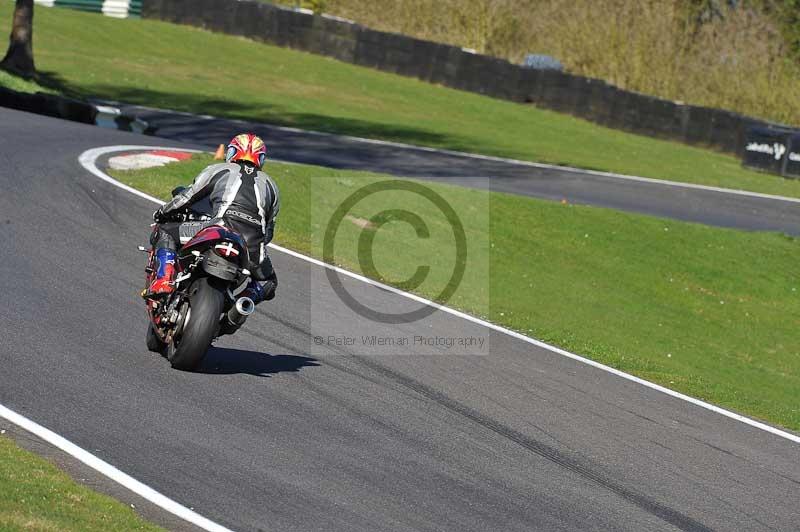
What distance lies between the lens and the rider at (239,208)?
852 centimetres

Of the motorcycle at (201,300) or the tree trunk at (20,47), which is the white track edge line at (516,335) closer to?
the motorcycle at (201,300)

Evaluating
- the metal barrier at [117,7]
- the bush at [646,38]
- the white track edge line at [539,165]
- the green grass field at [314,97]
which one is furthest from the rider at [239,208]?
the metal barrier at [117,7]

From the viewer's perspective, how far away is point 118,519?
5.48 metres

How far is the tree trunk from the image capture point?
26.0 metres

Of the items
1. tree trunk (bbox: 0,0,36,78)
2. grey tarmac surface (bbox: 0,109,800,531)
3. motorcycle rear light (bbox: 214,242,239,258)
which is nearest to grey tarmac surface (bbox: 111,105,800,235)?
tree trunk (bbox: 0,0,36,78)

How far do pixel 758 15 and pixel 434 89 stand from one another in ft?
48.3

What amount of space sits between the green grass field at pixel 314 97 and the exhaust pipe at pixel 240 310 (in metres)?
19.7

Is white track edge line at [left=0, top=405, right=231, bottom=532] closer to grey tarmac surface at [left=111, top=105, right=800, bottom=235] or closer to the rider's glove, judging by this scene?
the rider's glove

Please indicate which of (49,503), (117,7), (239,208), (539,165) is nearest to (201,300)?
(239,208)

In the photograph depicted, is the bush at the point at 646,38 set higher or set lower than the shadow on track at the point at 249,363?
higher

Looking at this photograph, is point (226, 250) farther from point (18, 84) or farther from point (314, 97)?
point (314, 97)

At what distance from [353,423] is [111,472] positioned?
6.61 ft

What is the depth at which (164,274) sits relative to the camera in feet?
28.0

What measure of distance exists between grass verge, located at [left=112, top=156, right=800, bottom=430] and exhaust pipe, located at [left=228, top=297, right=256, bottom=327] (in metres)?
4.28
